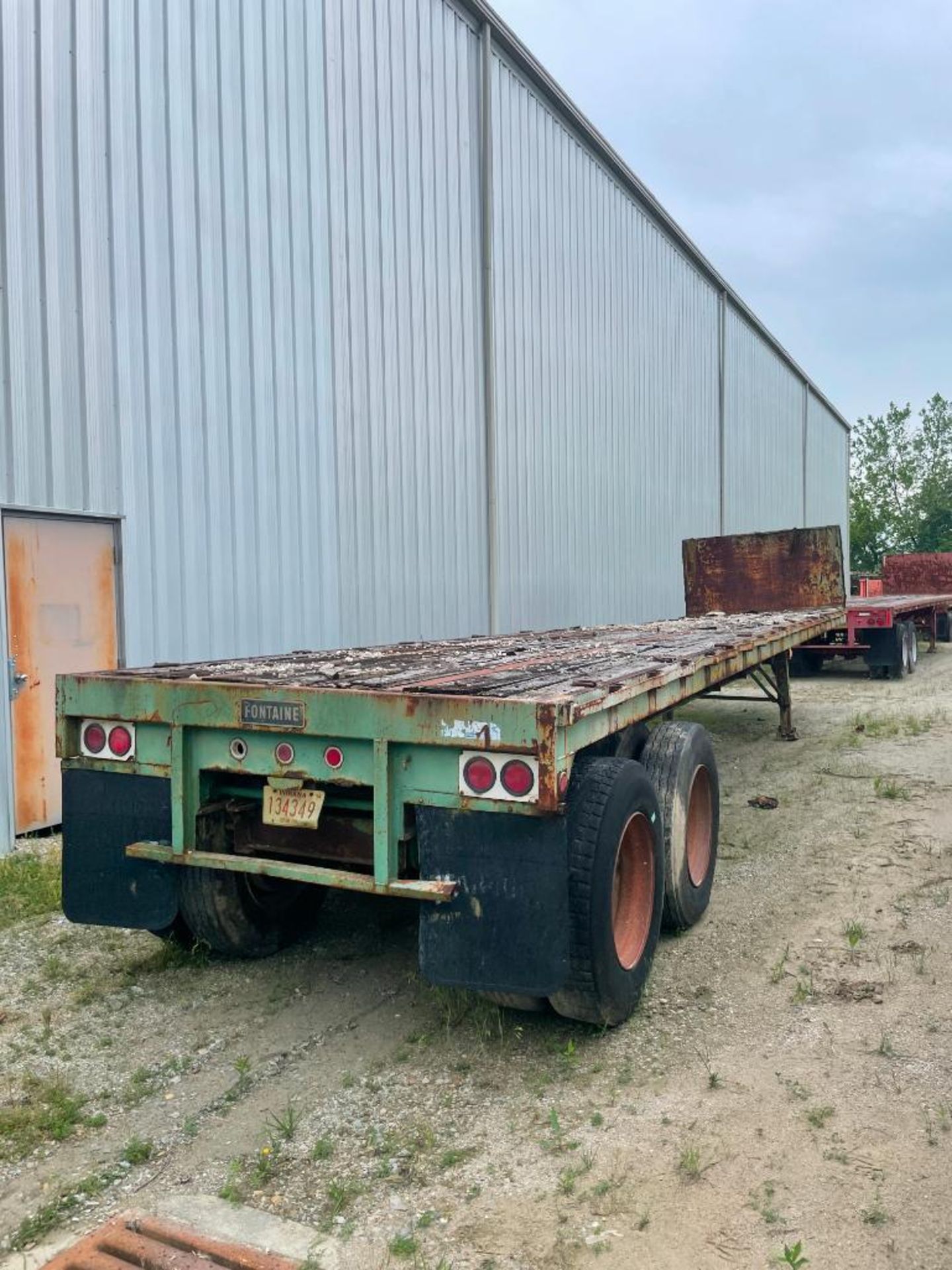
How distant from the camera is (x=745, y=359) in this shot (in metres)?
23.8

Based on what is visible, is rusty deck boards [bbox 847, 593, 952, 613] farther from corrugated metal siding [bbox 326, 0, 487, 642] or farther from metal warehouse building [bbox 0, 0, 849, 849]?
corrugated metal siding [bbox 326, 0, 487, 642]

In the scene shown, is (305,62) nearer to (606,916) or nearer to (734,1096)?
(606,916)

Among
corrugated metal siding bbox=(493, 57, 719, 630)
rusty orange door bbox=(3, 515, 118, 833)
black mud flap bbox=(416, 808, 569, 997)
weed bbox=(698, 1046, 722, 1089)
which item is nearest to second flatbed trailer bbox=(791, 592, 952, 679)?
corrugated metal siding bbox=(493, 57, 719, 630)

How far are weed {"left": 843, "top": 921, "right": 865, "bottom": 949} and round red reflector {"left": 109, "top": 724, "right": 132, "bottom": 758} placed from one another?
3.39 meters

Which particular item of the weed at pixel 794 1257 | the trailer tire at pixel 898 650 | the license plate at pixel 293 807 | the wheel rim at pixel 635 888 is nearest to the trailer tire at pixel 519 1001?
the wheel rim at pixel 635 888

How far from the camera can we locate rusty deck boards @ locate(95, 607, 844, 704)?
3650mm

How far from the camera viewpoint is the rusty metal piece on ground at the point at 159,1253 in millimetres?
2457

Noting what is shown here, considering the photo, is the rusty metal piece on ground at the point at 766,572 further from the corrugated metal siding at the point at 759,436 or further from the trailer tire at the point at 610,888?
the corrugated metal siding at the point at 759,436

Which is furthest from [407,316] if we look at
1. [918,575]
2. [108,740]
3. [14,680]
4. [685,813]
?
[918,575]

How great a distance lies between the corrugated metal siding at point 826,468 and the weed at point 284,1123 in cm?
3091

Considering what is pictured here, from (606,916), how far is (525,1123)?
72 centimetres

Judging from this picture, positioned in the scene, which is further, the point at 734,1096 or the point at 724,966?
the point at 724,966

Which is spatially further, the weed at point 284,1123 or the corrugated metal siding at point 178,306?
the corrugated metal siding at point 178,306

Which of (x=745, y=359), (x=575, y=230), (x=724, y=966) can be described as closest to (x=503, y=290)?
(x=575, y=230)
